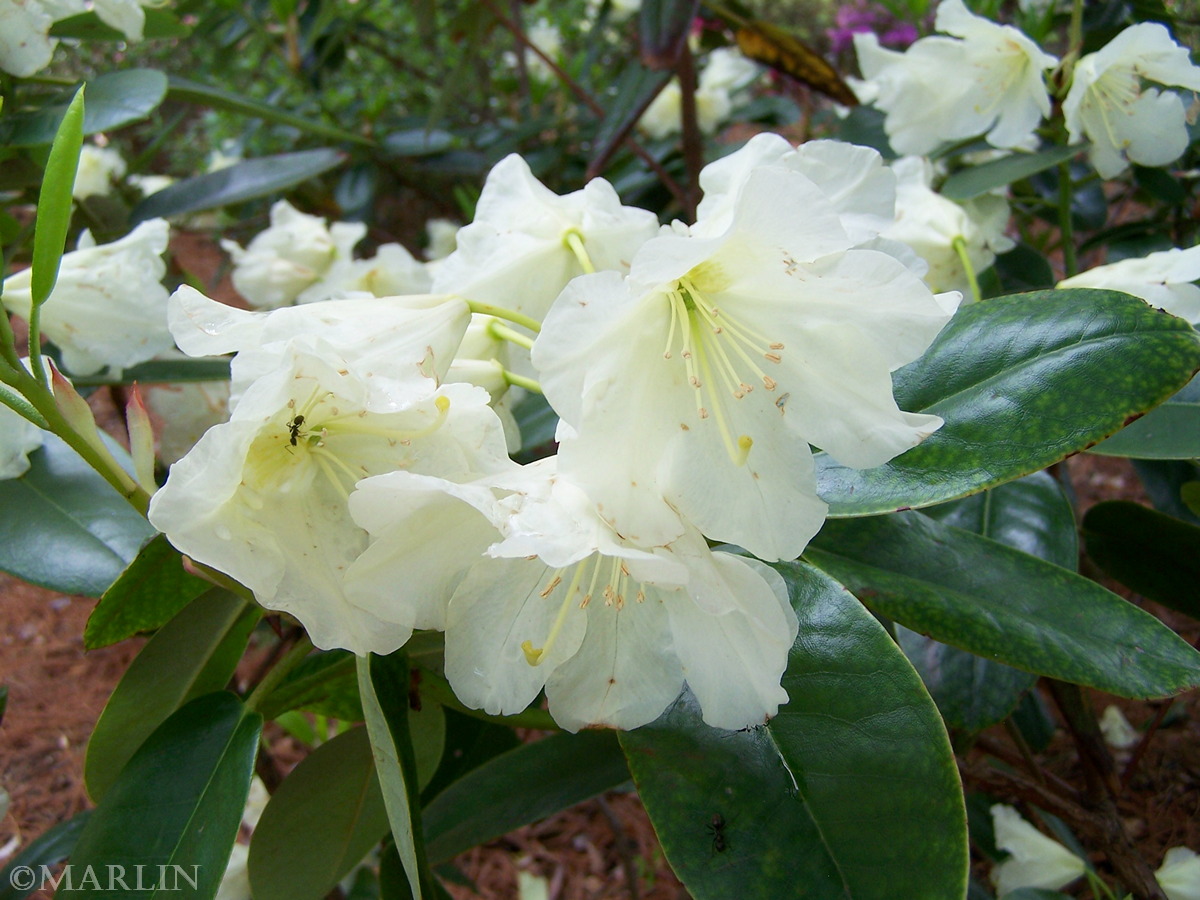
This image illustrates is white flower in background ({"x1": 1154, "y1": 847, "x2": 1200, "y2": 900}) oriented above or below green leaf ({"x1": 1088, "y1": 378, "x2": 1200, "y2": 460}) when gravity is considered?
below

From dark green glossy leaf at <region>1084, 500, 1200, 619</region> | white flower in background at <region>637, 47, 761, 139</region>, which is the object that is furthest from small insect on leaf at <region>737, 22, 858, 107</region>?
dark green glossy leaf at <region>1084, 500, 1200, 619</region>

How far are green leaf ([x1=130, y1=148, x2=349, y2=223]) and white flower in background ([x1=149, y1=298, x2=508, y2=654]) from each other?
0.98 metres

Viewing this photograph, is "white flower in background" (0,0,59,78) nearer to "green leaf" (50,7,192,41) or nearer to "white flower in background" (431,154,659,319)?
"green leaf" (50,7,192,41)

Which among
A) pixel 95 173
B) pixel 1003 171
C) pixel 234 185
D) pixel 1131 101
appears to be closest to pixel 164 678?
pixel 234 185

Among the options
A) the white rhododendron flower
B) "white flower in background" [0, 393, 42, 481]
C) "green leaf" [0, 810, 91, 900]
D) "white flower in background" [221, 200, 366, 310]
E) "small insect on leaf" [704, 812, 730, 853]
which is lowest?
"green leaf" [0, 810, 91, 900]

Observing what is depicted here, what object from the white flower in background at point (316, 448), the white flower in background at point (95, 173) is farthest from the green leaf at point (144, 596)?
the white flower in background at point (95, 173)

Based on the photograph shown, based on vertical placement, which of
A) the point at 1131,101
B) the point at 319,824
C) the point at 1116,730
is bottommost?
the point at 1116,730

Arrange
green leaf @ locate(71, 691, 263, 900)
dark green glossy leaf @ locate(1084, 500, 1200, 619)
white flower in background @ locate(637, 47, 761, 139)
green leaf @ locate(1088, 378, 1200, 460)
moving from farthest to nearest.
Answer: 1. white flower in background @ locate(637, 47, 761, 139)
2. dark green glossy leaf @ locate(1084, 500, 1200, 619)
3. green leaf @ locate(1088, 378, 1200, 460)
4. green leaf @ locate(71, 691, 263, 900)

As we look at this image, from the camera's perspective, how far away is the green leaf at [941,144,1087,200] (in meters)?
1.05

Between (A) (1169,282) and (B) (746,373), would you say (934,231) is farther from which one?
(B) (746,373)

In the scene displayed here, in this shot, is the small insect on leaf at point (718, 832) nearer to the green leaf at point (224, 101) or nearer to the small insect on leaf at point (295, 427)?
the small insect on leaf at point (295, 427)

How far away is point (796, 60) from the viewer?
1552 millimetres

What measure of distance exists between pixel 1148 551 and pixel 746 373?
2.10 feet

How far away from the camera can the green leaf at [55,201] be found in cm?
55
